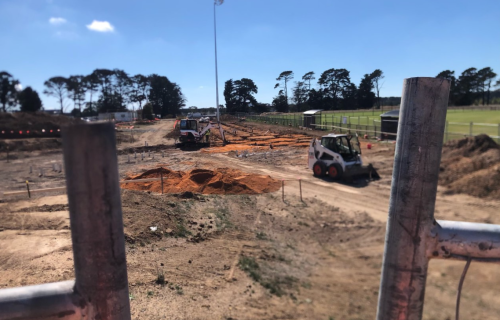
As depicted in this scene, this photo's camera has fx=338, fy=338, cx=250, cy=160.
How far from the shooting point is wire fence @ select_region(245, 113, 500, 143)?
20.2 meters

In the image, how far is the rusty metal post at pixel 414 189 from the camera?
1.51m

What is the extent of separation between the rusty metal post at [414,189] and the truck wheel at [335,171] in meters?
15.0

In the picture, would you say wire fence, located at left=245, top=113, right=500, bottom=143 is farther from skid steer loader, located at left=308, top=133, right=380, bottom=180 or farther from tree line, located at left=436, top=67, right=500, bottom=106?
tree line, located at left=436, top=67, right=500, bottom=106

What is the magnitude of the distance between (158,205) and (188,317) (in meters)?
6.51

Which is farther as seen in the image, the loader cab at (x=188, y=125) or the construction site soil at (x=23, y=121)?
the construction site soil at (x=23, y=121)

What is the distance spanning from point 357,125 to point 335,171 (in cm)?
2097

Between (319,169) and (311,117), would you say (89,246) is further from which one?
(311,117)

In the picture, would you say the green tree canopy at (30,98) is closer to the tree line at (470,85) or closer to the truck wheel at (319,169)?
the truck wheel at (319,169)

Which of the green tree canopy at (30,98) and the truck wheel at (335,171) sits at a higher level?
the green tree canopy at (30,98)

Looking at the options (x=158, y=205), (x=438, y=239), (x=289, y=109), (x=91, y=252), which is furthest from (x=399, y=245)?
(x=289, y=109)

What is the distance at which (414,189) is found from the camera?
1541mm

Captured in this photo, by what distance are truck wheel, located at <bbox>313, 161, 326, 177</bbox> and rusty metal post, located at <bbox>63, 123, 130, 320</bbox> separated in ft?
52.9

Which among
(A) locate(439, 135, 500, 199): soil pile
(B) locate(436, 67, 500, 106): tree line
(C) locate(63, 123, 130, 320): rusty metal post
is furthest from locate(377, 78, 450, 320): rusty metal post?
(B) locate(436, 67, 500, 106): tree line

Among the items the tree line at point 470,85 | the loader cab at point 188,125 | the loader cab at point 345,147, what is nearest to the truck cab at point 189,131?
the loader cab at point 188,125
